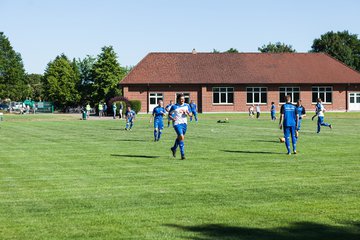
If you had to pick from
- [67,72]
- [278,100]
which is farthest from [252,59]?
[67,72]

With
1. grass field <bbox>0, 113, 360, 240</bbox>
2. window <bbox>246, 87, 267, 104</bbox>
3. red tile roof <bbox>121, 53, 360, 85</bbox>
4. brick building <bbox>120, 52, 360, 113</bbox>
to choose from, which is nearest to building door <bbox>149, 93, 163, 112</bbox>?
brick building <bbox>120, 52, 360, 113</bbox>

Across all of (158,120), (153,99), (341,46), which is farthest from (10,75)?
(158,120)

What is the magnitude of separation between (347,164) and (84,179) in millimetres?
6779

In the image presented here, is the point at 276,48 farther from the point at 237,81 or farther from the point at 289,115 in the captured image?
the point at 289,115

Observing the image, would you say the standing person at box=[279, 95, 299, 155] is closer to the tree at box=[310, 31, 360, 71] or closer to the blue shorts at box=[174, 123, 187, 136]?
the blue shorts at box=[174, 123, 187, 136]

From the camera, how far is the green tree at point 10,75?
111625 mm

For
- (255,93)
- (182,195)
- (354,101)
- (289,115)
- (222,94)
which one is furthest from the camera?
(354,101)

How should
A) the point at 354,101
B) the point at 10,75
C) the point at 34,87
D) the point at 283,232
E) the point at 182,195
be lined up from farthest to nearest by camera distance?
1. the point at 34,87
2. the point at 10,75
3. the point at 354,101
4. the point at 182,195
5. the point at 283,232

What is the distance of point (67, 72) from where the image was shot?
343 feet

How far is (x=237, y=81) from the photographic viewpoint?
239 feet

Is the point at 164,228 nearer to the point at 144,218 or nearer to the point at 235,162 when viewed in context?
the point at 144,218

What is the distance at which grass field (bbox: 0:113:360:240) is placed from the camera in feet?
27.4

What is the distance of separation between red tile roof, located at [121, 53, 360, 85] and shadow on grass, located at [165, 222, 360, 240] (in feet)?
207

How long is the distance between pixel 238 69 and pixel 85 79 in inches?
1339
